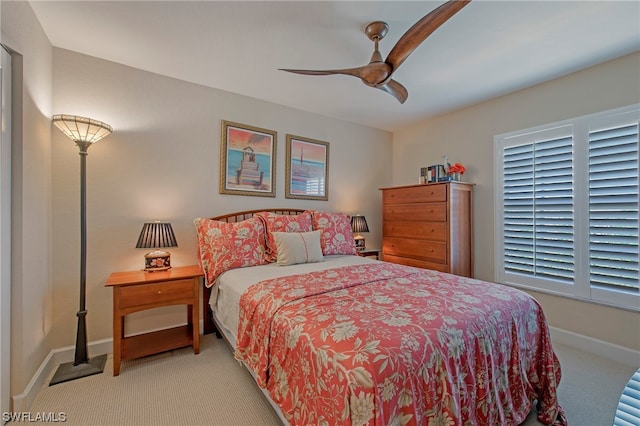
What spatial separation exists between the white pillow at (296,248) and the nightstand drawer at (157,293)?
0.82 meters

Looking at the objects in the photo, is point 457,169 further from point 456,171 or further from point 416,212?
point 416,212

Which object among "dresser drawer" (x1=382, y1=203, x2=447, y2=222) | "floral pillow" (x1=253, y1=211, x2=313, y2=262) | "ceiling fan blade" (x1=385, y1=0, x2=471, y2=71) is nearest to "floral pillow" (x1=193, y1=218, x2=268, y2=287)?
"floral pillow" (x1=253, y1=211, x2=313, y2=262)

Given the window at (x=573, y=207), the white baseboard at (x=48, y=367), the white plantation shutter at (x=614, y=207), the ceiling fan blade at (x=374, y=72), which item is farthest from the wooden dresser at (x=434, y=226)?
the white baseboard at (x=48, y=367)

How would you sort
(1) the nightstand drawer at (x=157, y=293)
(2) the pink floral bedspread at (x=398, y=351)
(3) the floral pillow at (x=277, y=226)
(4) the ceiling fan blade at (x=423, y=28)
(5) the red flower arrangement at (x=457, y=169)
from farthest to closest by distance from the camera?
(5) the red flower arrangement at (x=457, y=169) → (3) the floral pillow at (x=277, y=226) → (1) the nightstand drawer at (x=157, y=293) → (4) the ceiling fan blade at (x=423, y=28) → (2) the pink floral bedspread at (x=398, y=351)

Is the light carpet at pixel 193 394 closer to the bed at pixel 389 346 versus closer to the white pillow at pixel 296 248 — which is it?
the bed at pixel 389 346

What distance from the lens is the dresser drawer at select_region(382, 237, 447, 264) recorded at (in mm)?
3146

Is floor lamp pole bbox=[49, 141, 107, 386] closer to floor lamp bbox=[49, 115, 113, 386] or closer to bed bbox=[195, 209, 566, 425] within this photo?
floor lamp bbox=[49, 115, 113, 386]

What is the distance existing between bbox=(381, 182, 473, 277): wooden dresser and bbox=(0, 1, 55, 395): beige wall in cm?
358

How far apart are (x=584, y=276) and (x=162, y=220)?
13.4 ft

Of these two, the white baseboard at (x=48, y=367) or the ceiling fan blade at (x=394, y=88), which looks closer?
the white baseboard at (x=48, y=367)

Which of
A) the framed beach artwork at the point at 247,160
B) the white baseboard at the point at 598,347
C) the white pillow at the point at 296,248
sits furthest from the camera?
the framed beach artwork at the point at 247,160

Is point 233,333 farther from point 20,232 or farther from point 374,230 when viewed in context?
point 374,230

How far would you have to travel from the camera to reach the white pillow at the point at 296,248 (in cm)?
254

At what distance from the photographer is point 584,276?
248 cm
